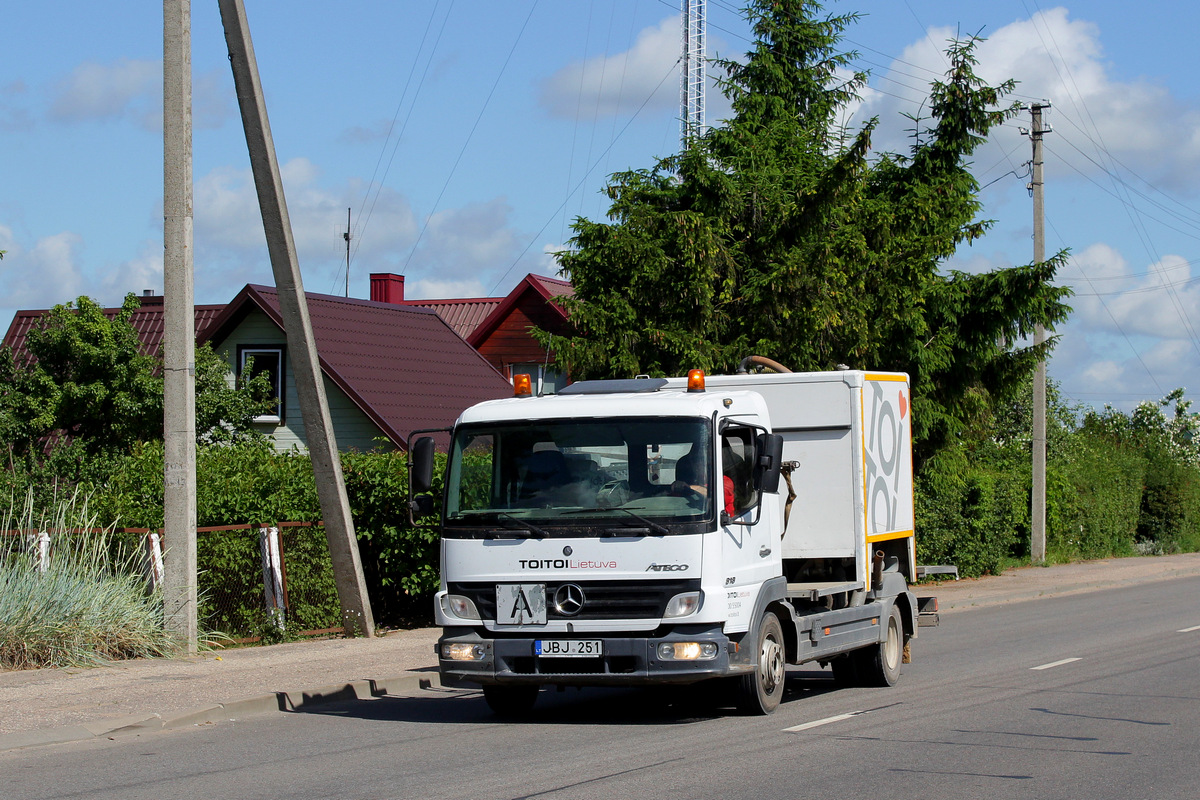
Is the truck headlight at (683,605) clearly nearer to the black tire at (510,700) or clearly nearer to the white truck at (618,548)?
the white truck at (618,548)

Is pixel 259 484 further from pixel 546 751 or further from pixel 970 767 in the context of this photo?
pixel 970 767

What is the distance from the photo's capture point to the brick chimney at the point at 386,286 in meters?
45.0

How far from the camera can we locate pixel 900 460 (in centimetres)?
1288

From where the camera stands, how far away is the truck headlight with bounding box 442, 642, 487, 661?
983 centimetres

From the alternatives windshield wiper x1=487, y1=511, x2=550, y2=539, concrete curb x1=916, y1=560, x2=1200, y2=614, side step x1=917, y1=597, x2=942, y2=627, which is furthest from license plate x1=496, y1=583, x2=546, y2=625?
concrete curb x1=916, y1=560, x2=1200, y2=614

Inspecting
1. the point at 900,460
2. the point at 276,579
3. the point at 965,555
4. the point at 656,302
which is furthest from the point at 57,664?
the point at 965,555

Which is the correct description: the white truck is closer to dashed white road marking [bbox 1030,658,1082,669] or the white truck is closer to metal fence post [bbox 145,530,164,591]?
dashed white road marking [bbox 1030,658,1082,669]

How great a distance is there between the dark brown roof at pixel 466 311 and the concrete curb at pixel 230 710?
1673 inches

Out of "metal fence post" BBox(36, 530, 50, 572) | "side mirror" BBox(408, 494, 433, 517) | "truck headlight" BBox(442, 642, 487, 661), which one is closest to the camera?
"truck headlight" BBox(442, 642, 487, 661)

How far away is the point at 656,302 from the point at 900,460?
832 cm

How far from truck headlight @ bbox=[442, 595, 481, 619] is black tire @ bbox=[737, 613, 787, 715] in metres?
2.10

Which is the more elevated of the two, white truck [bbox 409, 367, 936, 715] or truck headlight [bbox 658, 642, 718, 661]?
white truck [bbox 409, 367, 936, 715]

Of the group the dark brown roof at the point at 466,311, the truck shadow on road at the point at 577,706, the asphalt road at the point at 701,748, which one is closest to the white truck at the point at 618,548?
the truck shadow on road at the point at 577,706

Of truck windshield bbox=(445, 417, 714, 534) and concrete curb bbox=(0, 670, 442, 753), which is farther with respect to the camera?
truck windshield bbox=(445, 417, 714, 534)
